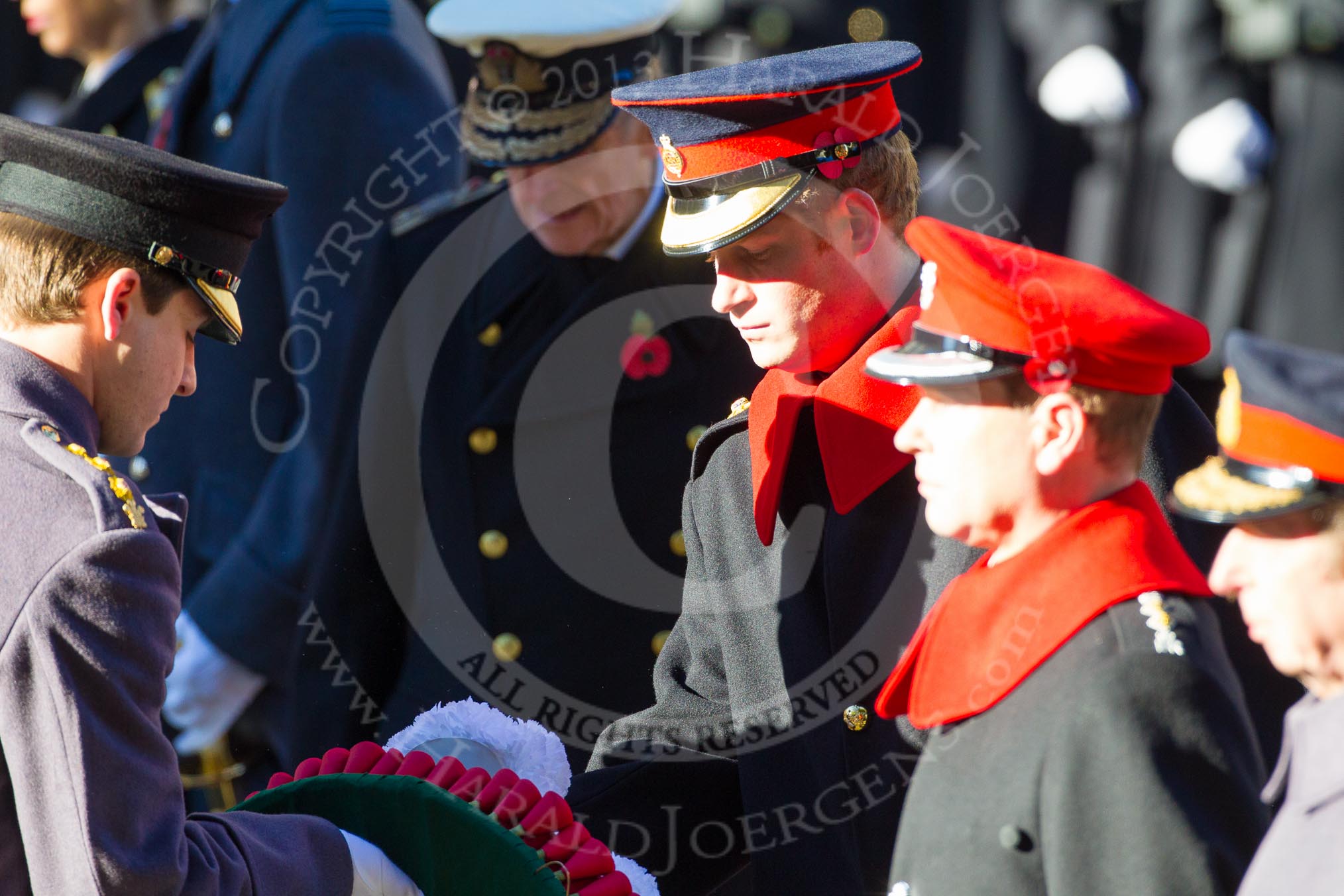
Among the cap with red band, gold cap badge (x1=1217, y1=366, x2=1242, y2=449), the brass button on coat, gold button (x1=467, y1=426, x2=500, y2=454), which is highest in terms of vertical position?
the cap with red band

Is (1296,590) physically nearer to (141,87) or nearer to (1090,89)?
(1090,89)

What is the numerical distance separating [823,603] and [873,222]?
0.57 m

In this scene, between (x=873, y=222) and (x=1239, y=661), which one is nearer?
(x=873, y=222)

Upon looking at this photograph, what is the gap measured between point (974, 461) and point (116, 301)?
46.4 inches

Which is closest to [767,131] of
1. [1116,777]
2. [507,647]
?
[1116,777]

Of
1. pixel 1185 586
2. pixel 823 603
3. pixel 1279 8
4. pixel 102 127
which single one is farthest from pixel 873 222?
pixel 102 127

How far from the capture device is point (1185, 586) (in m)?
1.69

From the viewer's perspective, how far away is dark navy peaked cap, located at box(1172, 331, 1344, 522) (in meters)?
1.52

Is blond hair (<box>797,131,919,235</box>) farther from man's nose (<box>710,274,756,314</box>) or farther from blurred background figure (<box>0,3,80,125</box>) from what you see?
blurred background figure (<box>0,3,80,125</box>)

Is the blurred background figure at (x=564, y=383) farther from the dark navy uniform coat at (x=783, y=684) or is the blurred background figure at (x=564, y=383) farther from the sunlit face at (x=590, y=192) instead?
the dark navy uniform coat at (x=783, y=684)

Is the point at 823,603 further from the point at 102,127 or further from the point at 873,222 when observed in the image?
the point at 102,127

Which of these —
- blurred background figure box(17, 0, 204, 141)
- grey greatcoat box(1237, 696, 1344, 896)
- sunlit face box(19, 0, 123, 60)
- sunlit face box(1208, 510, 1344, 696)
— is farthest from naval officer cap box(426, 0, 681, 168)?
grey greatcoat box(1237, 696, 1344, 896)

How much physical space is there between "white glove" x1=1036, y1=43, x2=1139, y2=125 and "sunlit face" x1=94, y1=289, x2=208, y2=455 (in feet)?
5.45

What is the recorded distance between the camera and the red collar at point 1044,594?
5.54ft
